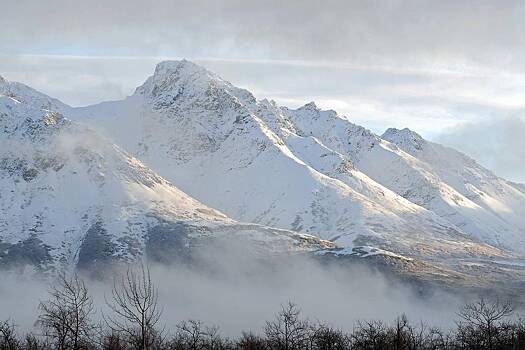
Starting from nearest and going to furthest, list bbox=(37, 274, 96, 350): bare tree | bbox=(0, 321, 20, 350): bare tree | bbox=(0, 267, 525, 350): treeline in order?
1. bbox=(0, 267, 525, 350): treeline
2. bbox=(37, 274, 96, 350): bare tree
3. bbox=(0, 321, 20, 350): bare tree

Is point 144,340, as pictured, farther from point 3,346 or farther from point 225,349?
point 225,349

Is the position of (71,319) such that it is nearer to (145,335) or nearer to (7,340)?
(145,335)

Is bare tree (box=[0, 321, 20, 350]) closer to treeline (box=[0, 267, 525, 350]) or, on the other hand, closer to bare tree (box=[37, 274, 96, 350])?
treeline (box=[0, 267, 525, 350])

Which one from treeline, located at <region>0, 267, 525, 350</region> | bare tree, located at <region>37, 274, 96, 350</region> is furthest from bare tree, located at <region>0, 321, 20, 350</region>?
bare tree, located at <region>37, 274, 96, 350</region>

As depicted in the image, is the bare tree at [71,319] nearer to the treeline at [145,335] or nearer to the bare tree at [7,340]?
the treeline at [145,335]

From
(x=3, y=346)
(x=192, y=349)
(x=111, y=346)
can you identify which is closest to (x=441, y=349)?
(x=192, y=349)

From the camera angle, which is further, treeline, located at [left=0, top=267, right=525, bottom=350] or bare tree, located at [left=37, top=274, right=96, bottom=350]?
bare tree, located at [left=37, top=274, right=96, bottom=350]

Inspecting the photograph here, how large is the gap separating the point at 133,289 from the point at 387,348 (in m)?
75.6

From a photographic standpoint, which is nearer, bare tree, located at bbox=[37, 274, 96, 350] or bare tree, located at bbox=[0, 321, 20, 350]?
bare tree, located at bbox=[37, 274, 96, 350]

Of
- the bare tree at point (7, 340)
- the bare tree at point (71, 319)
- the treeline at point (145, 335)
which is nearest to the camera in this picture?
the treeline at point (145, 335)

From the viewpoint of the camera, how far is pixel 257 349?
145 meters

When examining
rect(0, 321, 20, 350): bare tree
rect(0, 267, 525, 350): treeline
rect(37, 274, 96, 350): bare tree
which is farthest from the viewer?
rect(0, 321, 20, 350): bare tree

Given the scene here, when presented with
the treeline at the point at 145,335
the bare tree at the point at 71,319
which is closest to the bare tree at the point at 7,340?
the treeline at the point at 145,335

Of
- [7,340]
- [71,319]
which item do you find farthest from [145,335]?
[7,340]
